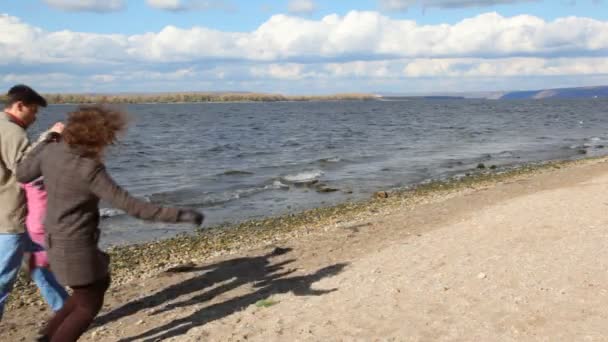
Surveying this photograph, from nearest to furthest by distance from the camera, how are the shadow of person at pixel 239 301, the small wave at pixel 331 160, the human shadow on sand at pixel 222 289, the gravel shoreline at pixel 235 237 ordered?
the shadow of person at pixel 239 301 < the human shadow on sand at pixel 222 289 < the gravel shoreline at pixel 235 237 < the small wave at pixel 331 160

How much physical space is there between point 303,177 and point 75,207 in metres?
20.0

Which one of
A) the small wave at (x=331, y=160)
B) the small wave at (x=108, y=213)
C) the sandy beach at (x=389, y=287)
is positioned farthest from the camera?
the small wave at (x=331, y=160)

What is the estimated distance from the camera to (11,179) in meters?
4.90

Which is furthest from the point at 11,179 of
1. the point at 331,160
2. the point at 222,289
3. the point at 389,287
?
the point at 331,160

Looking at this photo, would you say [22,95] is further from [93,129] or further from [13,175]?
[93,129]

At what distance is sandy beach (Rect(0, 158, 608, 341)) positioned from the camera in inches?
225

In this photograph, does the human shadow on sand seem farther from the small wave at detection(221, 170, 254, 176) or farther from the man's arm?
the small wave at detection(221, 170, 254, 176)

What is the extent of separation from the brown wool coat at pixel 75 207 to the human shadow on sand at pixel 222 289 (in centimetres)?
205

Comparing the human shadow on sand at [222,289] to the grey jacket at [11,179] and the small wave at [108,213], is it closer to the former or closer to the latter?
the grey jacket at [11,179]

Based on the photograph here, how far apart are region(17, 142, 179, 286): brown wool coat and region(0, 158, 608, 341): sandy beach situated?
193 centimetres

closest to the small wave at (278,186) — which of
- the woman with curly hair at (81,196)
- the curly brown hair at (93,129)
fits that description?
the woman with curly hair at (81,196)

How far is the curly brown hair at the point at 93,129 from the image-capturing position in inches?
163

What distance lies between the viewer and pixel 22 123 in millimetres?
4949

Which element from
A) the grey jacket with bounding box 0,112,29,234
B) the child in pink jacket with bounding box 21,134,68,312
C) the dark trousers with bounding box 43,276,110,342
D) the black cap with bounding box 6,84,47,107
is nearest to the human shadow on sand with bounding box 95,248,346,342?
the child in pink jacket with bounding box 21,134,68,312
